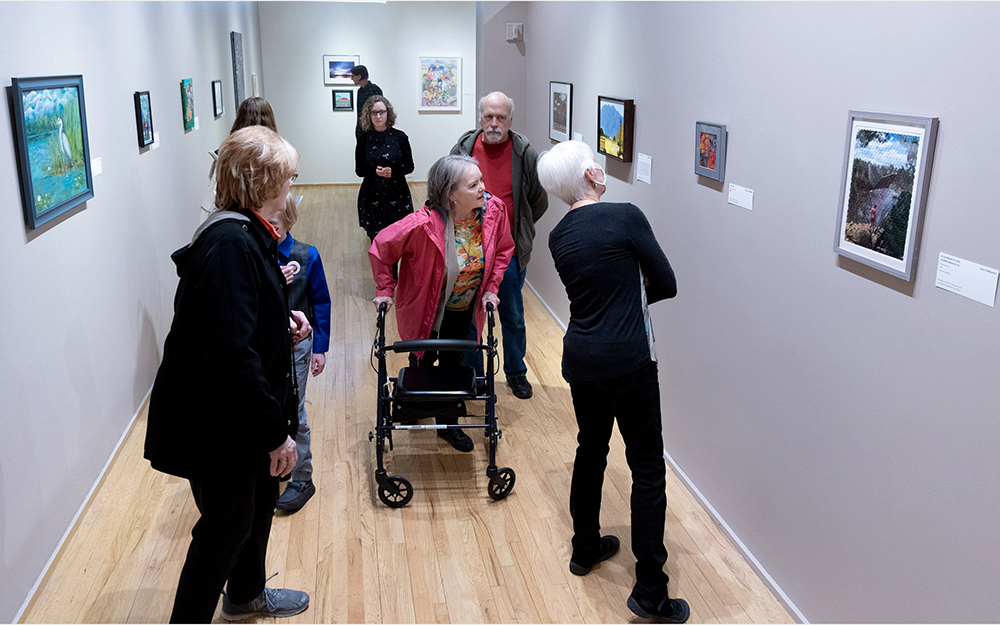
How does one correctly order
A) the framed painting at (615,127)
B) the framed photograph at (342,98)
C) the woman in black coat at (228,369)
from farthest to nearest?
the framed photograph at (342,98), the framed painting at (615,127), the woman in black coat at (228,369)

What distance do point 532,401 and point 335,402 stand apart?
3.93 ft

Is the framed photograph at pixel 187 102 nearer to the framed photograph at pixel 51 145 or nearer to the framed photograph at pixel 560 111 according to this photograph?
the framed photograph at pixel 51 145

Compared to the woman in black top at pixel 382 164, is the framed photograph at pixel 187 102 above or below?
above

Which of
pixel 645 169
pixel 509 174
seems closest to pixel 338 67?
pixel 509 174

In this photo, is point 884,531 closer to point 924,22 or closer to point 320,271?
point 924,22

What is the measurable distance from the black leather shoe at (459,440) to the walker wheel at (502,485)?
51 cm

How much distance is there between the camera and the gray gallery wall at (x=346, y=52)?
13.2m

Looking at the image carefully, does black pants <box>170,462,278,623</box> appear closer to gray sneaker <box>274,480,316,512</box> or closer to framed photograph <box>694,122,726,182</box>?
gray sneaker <box>274,480,316,512</box>

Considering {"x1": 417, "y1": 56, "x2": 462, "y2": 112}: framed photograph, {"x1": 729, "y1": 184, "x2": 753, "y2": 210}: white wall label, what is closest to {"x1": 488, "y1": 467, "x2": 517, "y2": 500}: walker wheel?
{"x1": 729, "y1": 184, "x2": 753, "y2": 210}: white wall label

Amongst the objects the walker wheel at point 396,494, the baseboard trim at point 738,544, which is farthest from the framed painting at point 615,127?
the walker wheel at point 396,494

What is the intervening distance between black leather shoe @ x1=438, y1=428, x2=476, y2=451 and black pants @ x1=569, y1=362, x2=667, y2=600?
129 cm

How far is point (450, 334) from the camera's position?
158 inches

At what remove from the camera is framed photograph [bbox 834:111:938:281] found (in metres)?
2.16

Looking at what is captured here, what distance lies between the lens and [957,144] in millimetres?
2033
